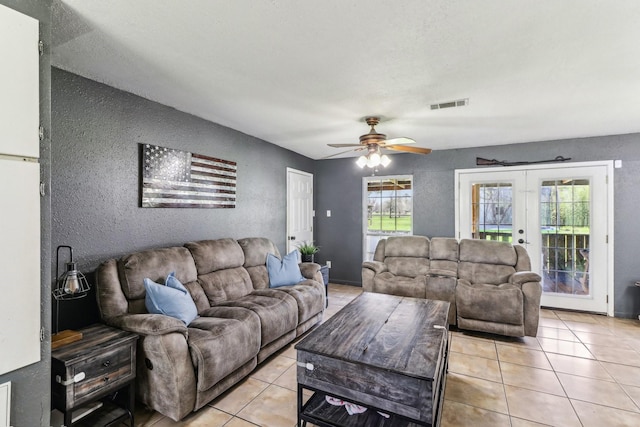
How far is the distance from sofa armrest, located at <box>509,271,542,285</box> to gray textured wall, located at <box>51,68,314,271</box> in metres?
3.50

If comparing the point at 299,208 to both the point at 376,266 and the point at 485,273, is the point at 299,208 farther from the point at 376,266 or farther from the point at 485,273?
the point at 485,273

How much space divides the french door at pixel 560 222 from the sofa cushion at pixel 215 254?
150 inches

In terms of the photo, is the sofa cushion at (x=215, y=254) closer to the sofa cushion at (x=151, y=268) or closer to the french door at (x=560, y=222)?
the sofa cushion at (x=151, y=268)

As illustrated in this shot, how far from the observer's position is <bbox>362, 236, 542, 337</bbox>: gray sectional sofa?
3.30 meters

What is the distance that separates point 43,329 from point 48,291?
18 centimetres

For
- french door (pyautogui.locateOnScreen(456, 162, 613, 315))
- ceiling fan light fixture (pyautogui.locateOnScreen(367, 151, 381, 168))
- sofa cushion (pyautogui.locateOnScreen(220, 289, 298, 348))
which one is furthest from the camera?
french door (pyautogui.locateOnScreen(456, 162, 613, 315))

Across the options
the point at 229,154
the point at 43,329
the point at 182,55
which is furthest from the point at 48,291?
the point at 229,154

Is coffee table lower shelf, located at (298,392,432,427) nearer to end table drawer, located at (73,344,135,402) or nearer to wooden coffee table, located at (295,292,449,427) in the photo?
wooden coffee table, located at (295,292,449,427)

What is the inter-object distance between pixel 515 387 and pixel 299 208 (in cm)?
392

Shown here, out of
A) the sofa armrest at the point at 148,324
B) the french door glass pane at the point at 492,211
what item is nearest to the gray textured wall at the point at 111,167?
the sofa armrest at the point at 148,324

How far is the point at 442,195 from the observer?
16.7ft

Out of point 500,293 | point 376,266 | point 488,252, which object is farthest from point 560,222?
point 376,266

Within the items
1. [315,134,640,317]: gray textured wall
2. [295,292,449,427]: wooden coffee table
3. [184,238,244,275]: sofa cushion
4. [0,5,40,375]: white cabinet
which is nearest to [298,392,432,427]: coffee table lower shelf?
[295,292,449,427]: wooden coffee table

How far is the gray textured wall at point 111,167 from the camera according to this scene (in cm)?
227
